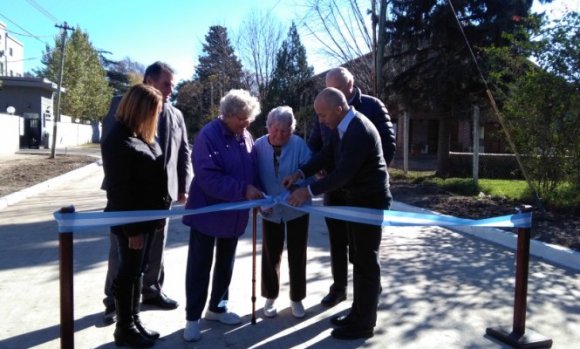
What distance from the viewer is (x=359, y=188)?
3926 mm

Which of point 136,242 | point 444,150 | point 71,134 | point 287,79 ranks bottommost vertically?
point 136,242

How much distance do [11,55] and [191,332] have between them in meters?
75.5

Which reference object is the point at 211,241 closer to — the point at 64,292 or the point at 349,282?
the point at 64,292

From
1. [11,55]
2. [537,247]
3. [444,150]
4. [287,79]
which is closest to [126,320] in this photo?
[537,247]

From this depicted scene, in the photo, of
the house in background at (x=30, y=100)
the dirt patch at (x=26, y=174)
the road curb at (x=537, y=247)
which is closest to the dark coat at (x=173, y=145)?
the road curb at (x=537, y=247)

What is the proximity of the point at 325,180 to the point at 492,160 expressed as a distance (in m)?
14.9

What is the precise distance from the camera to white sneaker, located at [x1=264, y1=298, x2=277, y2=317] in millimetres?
4289

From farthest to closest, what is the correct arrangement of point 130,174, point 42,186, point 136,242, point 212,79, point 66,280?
point 212,79, point 42,186, point 136,242, point 130,174, point 66,280

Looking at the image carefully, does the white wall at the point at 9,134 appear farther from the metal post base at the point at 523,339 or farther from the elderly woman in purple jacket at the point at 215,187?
the metal post base at the point at 523,339

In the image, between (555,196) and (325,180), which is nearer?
(325,180)

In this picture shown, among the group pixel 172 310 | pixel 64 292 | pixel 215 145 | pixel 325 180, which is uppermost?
pixel 215 145

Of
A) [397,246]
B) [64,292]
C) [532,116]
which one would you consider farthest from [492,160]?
[64,292]

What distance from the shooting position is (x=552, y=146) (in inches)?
365

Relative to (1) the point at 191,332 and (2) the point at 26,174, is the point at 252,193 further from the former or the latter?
(2) the point at 26,174
